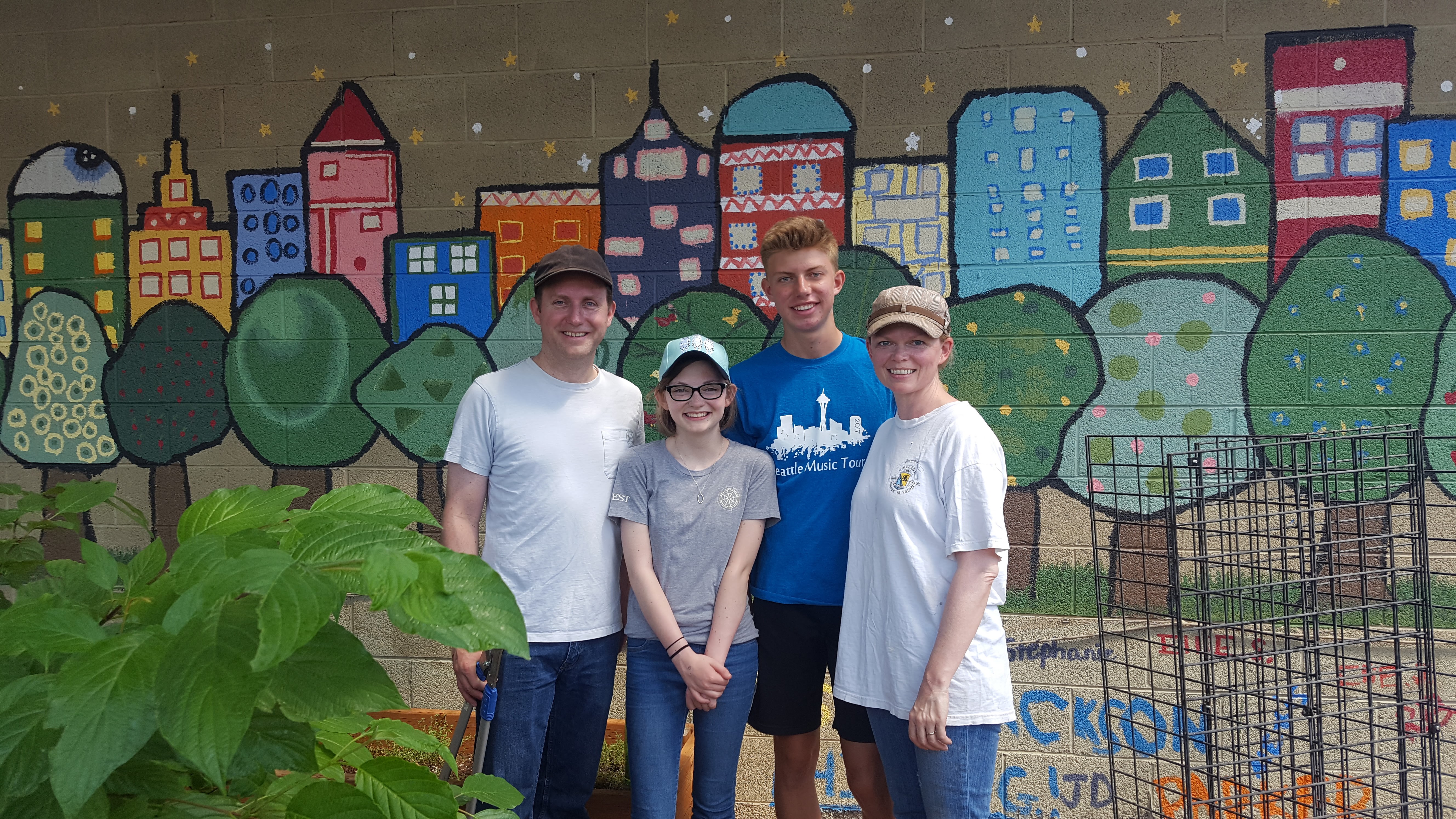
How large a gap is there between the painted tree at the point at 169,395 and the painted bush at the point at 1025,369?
2.74 metres

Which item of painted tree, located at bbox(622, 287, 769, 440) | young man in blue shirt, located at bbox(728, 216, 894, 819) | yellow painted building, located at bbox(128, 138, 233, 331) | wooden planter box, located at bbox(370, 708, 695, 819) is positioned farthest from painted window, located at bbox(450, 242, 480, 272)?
wooden planter box, located at bbox(370, 708, 695, 819)

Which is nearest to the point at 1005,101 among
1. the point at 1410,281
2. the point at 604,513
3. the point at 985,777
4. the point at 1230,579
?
the point at 1410,281

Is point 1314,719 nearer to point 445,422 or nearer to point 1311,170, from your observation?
point 1311,170

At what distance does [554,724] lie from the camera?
6.98 ft

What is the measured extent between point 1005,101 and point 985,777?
217 centimetres

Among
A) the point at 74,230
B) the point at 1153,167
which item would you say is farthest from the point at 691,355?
the point at 74,230

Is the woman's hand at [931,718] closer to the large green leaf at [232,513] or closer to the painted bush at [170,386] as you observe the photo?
the large green leaf at [232,513]

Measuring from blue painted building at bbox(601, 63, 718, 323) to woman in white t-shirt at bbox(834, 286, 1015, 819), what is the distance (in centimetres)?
126

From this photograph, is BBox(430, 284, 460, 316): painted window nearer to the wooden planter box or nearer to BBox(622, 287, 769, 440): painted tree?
BBox(622, 287, 769, 440): painted tree

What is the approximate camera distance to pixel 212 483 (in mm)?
3316

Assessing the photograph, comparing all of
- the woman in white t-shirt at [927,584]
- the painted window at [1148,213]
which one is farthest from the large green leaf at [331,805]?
the painted window at [1148,213]

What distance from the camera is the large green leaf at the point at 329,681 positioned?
0.54m

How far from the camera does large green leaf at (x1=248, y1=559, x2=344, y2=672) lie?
1.53 ft

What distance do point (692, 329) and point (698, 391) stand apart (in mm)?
1093
